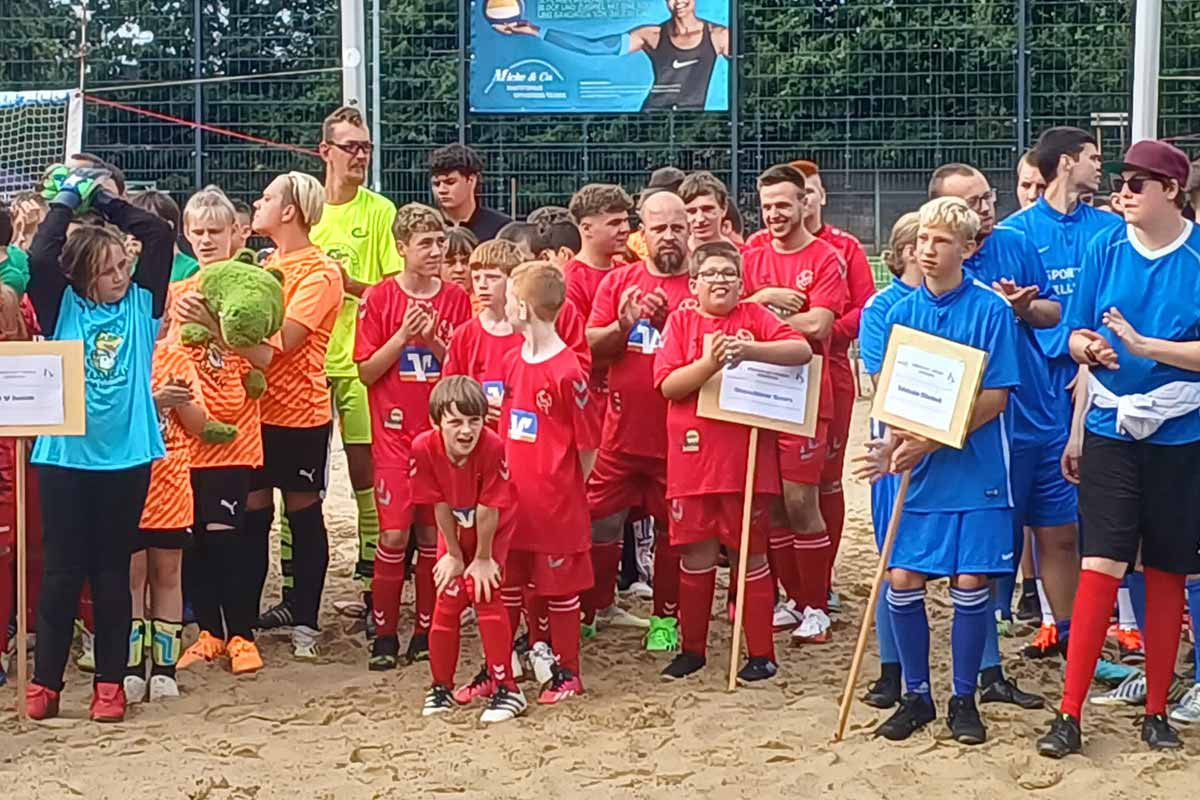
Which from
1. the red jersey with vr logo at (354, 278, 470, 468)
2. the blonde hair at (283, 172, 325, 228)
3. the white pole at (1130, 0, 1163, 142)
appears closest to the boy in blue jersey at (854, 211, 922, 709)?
the red jersey with vr logo at (354, 278, 470, 468)

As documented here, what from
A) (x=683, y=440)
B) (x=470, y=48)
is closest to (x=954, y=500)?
(x=683, y=440)

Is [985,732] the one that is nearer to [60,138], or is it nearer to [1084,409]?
[1084,409]

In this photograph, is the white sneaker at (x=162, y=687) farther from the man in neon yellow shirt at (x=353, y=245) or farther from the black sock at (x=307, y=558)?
the man in neon yellow shirt at (x=353, y=245)

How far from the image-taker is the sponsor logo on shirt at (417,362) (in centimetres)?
639

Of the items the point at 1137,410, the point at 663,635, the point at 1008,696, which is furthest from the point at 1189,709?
the point at 663,635

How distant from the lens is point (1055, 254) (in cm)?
638

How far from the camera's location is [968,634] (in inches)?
208

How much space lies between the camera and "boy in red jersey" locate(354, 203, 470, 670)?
6289mm

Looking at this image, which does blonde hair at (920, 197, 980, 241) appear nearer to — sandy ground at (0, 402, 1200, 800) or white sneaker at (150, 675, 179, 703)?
sandy ground at (0, 402, 1200, 800)

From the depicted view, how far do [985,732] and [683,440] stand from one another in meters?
1.49

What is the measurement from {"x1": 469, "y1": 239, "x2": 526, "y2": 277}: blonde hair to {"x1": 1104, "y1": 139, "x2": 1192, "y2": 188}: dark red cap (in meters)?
2.06

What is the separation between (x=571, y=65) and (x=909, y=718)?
10.2 metres

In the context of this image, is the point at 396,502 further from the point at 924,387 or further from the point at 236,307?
the point at 924,387

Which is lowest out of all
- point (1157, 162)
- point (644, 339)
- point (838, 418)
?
point (838, 418)
